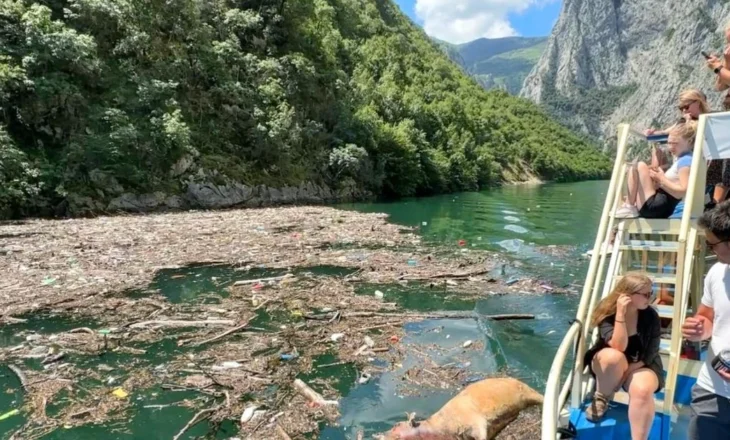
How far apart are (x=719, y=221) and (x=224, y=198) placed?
2996 centimetres

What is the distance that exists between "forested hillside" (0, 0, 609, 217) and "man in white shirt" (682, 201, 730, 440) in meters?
24.8

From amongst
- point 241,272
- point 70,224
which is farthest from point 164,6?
point 241,272

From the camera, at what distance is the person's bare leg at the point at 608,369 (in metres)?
3.95

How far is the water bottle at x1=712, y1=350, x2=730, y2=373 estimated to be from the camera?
2832mm

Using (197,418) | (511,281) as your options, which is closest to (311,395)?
(197,418)

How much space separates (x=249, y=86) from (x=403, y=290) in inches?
1167

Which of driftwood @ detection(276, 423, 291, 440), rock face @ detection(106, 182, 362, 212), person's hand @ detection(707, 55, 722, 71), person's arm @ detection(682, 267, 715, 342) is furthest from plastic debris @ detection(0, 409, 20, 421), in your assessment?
rock face @ detection(106, 182, 362, 212)

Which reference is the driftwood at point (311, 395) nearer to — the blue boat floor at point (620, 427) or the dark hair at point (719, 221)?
the blue boat floor at point (620, 427)

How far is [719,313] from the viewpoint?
2.97 m

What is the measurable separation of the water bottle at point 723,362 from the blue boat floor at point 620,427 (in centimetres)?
122

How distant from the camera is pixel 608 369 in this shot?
3988 millimetres

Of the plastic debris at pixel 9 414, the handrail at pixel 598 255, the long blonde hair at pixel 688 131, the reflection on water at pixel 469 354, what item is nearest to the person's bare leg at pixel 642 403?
the handrail at pixel 598 255

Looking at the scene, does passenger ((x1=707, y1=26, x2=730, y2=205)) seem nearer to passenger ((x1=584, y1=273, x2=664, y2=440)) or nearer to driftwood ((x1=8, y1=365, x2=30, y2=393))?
passenger ((x1=584, y1=273, x2=664, y2=440))

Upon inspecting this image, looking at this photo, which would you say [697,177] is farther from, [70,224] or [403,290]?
[70,224]
